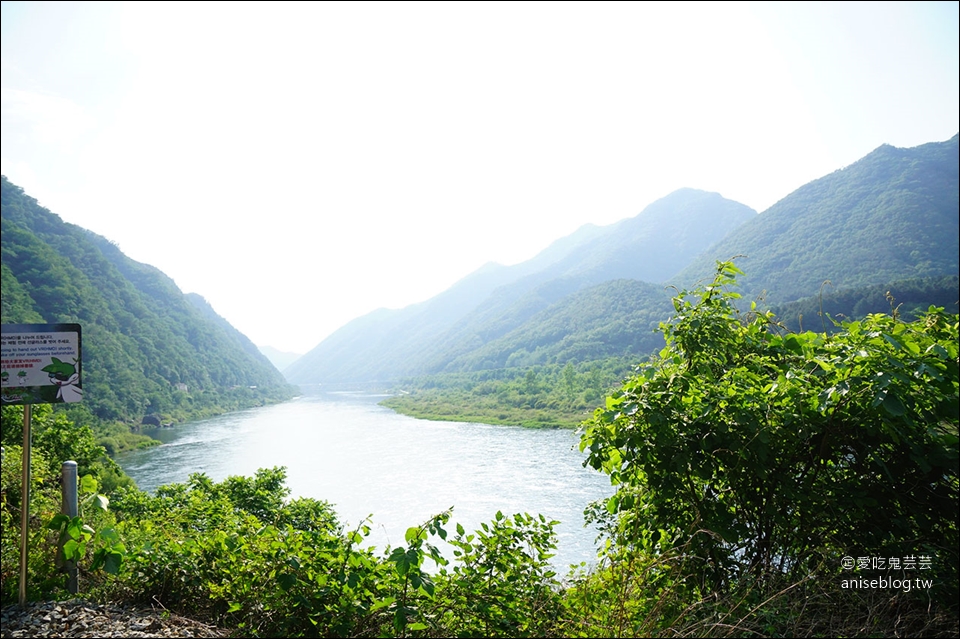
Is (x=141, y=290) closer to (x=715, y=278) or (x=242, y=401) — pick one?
(x=242, y=401)

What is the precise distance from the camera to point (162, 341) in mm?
72188

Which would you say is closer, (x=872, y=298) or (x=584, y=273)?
(x=872, y=298)

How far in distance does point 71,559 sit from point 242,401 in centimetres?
7825

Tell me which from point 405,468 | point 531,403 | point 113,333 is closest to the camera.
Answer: point 405,468

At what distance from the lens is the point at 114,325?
6303 cm

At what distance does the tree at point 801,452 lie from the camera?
2.31 metres

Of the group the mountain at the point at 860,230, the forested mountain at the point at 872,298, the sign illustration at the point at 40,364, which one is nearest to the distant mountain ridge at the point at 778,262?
the mountain at the point at 860,230

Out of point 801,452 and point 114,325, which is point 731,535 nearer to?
point 801,452

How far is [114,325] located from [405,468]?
5301 centimetres

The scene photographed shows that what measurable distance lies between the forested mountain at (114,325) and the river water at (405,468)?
32.9 ft

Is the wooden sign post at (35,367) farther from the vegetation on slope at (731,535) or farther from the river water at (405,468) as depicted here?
the river water at (405,468)

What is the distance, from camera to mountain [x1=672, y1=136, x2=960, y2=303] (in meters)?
72.5

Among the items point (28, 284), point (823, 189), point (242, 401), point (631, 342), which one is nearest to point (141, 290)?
point (242, 401)

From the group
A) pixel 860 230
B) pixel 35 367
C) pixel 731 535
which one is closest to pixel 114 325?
pixel 35 367
